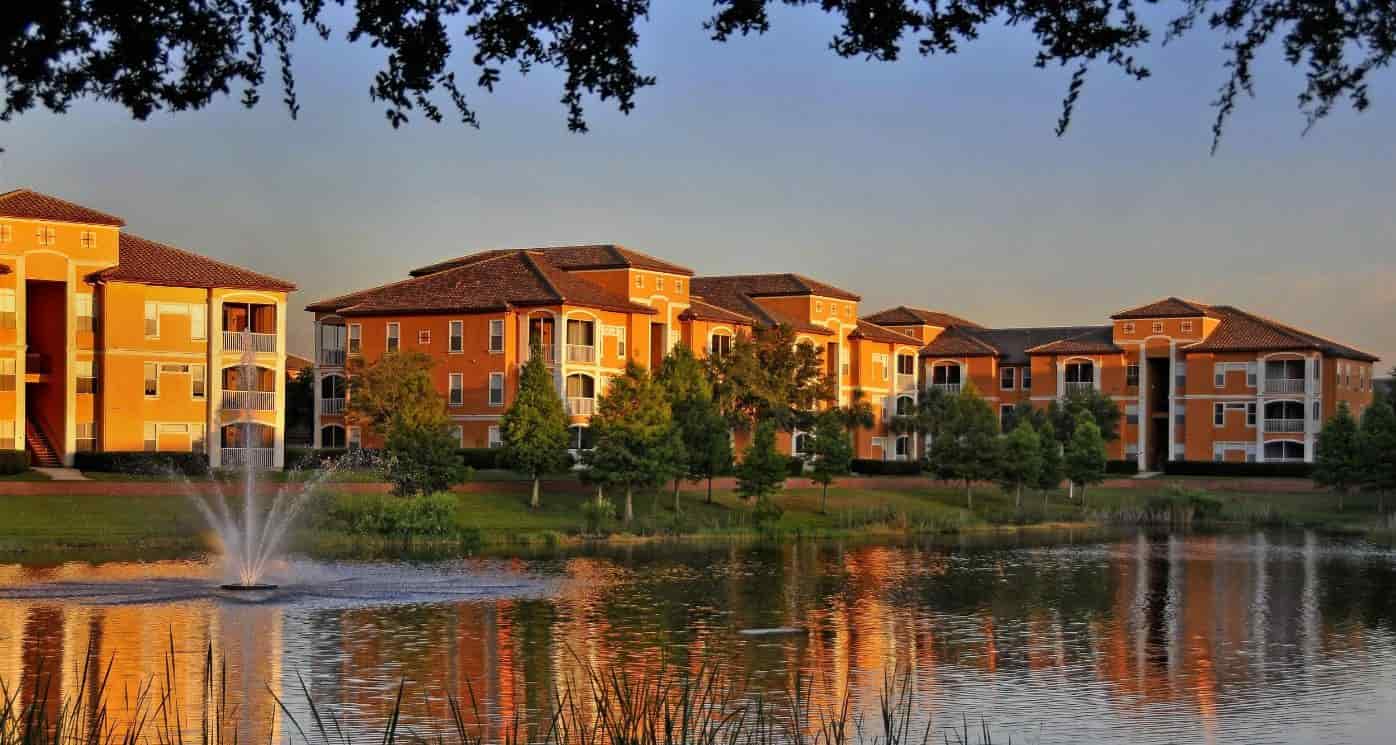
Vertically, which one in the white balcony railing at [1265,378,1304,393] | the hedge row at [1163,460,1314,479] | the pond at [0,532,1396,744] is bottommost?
the pond at [0,532,1396,744]

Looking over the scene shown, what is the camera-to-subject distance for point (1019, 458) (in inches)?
3046

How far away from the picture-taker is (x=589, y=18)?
36.9 feet

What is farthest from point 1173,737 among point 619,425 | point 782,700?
point 619,425

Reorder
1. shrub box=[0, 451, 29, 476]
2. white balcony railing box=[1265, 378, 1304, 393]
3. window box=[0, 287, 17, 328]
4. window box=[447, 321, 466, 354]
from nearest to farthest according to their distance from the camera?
shrub box=[0, 451, 29, 476] < window box=[0, 287, 17, 328] < window box=[447, 321, 466, 354] < white balcony railing box=[1265, 378, 1304, 393]

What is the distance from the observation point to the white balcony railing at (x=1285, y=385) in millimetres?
102312

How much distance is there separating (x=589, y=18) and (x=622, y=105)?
24.3 inches

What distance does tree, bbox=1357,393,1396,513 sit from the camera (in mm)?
74750

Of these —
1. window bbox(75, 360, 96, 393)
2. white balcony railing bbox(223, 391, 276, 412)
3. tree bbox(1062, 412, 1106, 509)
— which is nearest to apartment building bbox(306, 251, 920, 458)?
white balcony railing bbox(223, 391, 276, 412)

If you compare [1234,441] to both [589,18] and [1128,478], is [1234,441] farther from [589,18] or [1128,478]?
[589,18]

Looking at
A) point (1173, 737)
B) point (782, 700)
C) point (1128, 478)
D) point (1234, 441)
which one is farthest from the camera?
point (1234, 441)

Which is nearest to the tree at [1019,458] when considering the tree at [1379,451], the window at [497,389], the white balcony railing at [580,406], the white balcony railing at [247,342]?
the tree at [1379,451]

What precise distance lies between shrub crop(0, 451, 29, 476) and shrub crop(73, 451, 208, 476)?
3872 mm

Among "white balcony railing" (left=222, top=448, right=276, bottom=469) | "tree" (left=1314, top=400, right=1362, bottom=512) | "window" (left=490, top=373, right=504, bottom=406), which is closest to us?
"white balcony railing" (left=222, top=448, right=276, bottom=469)

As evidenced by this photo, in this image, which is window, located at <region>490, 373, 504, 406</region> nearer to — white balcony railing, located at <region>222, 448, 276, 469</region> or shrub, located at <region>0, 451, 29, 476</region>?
white balcony railing, located at <region>222, 448, 276, 469</region>
